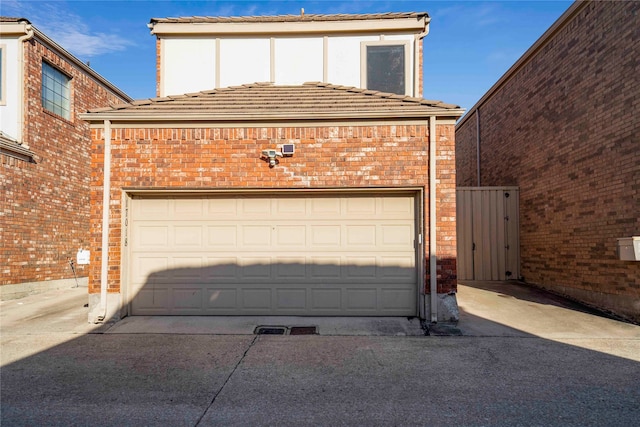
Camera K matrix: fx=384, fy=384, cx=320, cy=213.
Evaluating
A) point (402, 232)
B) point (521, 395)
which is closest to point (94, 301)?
point (402, 232)

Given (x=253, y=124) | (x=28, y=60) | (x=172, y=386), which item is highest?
(x=28, y=60)

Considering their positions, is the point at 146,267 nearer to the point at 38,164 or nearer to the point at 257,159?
the point at 257,159

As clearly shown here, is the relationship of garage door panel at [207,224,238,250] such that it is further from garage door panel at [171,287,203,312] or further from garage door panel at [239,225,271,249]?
garage door panel at [171,287,203,312]

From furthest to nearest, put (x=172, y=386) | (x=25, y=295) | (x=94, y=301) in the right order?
1. (x=25, y=295)
2. (x=94, y=301)
3. (x=172, y=386)

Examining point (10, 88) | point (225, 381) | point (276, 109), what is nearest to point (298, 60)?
point (276, 109)

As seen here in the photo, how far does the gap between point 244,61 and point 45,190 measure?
6.20m

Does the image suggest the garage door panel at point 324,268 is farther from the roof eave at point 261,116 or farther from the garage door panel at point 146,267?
the garage door panel at point 146,267

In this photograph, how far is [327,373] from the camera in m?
4.40

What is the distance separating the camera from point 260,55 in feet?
30.6

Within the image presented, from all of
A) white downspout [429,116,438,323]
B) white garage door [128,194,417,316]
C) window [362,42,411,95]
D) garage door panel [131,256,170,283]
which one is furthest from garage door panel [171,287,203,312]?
window [362,42,411,95]

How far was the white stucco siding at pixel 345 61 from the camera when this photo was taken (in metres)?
9.22

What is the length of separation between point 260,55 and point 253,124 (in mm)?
3529

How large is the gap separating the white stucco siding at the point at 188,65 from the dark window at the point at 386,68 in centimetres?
378

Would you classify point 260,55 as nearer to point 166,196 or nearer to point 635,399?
point 166,196
